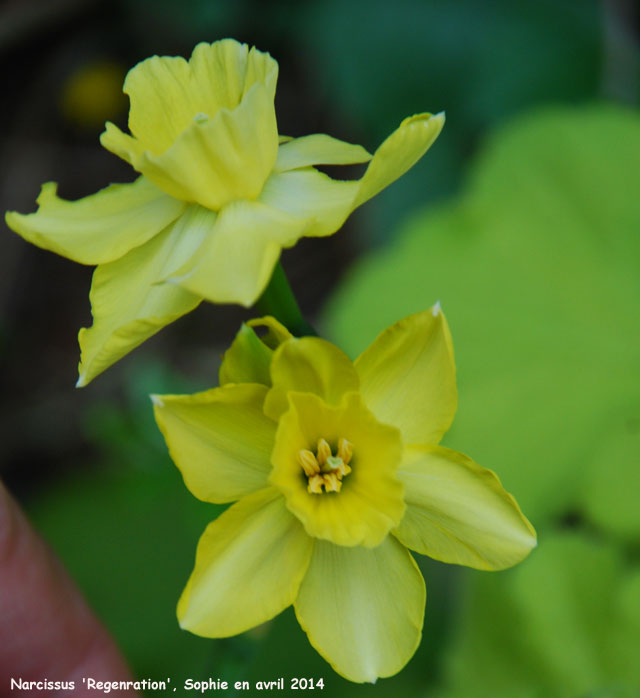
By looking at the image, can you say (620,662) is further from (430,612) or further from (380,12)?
(380,12)

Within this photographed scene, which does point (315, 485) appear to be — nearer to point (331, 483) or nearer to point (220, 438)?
point (331, 483)

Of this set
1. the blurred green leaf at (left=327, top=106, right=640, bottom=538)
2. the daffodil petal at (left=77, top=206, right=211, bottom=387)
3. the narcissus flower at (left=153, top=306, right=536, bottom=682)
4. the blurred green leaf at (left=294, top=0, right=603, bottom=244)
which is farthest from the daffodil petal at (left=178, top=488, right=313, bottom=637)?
the blurred green leaf at (left=294, top=0, right=603, bottom=244)

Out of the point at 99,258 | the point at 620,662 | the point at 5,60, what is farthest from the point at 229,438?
the point at 5,60

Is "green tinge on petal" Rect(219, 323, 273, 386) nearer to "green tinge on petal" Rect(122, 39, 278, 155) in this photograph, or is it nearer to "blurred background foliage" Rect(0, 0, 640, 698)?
"green tinge on petal" Rect(122, 39, 278, 155)

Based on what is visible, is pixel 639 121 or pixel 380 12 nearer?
pixel 639 121

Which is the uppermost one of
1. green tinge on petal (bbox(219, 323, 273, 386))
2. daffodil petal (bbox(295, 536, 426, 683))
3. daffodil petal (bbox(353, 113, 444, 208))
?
daffodil petal (bbox(353, 113, 444, 208))

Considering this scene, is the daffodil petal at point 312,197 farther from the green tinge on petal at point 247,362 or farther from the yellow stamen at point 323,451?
the yellow stamen at point 323,451
